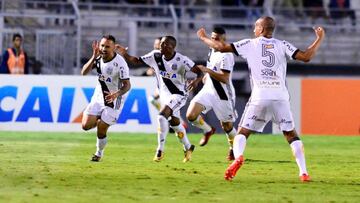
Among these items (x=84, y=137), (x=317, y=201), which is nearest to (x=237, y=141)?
(x=317, y=201)

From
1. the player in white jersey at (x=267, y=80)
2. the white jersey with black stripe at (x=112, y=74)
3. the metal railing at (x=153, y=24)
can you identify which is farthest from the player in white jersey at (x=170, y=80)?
the metal railing at (x=153, y=24)

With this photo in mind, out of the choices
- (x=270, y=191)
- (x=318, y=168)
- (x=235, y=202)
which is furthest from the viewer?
(x=318, y=168)

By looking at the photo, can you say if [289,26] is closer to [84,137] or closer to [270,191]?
[84,137]

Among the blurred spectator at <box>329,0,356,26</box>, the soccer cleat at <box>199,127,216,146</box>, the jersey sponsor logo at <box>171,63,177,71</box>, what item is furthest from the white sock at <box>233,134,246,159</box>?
the blurred spectator at <box>329,0,356,26</box>

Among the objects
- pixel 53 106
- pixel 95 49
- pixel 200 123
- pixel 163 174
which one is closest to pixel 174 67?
pixel 95 49

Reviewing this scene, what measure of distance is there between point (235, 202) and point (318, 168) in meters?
5.84

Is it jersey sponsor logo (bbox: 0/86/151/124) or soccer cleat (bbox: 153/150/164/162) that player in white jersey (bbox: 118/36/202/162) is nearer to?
soccer cleat (bbox: 153/150/164/162)

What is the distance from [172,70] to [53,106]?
30.7ft

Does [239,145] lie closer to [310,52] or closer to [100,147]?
[310,52]

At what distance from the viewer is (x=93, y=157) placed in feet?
56.4

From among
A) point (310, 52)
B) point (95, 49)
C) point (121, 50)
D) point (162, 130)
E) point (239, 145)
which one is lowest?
point (162, 130)

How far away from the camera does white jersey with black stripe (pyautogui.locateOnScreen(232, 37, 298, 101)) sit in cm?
1405

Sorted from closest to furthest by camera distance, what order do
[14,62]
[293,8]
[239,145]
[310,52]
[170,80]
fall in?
1. [310,52]
2. [239,145]
3. [170,80]
4. [14,62]
5. [293,8]

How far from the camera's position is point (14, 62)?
27453 mm
